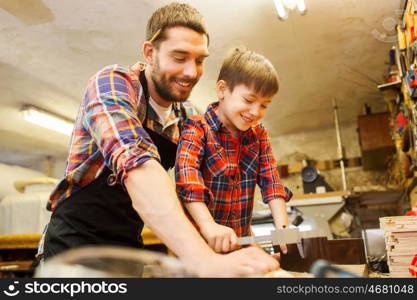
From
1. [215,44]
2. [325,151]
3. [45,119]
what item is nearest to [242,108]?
[215,44]

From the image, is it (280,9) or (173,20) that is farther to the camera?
(280,9)

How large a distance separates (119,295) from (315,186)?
298cm

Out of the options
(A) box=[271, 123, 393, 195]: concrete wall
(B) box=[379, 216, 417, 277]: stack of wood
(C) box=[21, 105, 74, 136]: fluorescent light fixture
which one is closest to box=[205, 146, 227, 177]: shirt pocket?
(B) box=[379, 216, 417, 277]: stack of wood

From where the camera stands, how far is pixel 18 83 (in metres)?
2.78

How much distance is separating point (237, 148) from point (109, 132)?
1.19ft

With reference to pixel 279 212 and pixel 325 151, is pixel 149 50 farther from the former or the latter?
pixel 325 151

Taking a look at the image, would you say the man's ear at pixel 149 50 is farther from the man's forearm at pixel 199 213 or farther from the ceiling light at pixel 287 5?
the ceiling light at pixel 287 5

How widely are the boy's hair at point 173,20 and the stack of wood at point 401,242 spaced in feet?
1.81

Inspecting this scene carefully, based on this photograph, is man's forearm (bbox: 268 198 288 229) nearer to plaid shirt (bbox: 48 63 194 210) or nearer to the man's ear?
plaid shirt (bbox: 48 63 194 210)

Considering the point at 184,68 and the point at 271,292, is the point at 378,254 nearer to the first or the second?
the point at 184,68

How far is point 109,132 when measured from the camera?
50 cm

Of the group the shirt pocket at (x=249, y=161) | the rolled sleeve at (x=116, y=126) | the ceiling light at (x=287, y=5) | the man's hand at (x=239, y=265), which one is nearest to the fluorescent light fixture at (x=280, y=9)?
the ceiling light at (x=287, y=5)

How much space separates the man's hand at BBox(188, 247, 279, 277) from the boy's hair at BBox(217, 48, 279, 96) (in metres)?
0.53

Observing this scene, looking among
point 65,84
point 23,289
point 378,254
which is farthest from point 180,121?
point 65,84
